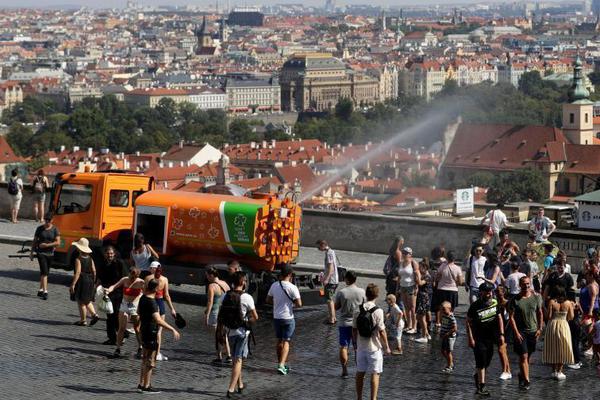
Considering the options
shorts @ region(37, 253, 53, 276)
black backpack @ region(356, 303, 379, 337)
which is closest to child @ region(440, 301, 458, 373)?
black backpack @ region(356, 303, 379, 337)

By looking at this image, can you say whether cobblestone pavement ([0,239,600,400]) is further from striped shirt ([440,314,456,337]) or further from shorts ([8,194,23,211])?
shorts ([8,194,23,211])

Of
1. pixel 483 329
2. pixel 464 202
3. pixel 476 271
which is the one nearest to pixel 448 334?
pixel 483 329

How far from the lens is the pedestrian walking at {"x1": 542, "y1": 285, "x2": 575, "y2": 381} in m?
10.8

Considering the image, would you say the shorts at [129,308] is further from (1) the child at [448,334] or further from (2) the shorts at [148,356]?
(1) the child at [448,334]

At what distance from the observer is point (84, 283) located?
12352mm

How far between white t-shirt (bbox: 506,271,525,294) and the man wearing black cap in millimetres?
1394

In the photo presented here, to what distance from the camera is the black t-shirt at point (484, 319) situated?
10.3 m

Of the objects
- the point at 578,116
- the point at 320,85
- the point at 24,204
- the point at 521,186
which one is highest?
the point at 24,204

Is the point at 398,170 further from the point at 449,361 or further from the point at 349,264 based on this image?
the point at 449,361

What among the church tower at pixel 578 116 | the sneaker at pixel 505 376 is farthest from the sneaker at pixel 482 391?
the church tower at pixel 578 116

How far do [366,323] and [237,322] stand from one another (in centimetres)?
97

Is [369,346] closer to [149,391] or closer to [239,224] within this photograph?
[149,391]

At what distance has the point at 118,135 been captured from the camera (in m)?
104

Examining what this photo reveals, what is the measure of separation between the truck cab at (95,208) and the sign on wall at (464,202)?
6.53 metres
